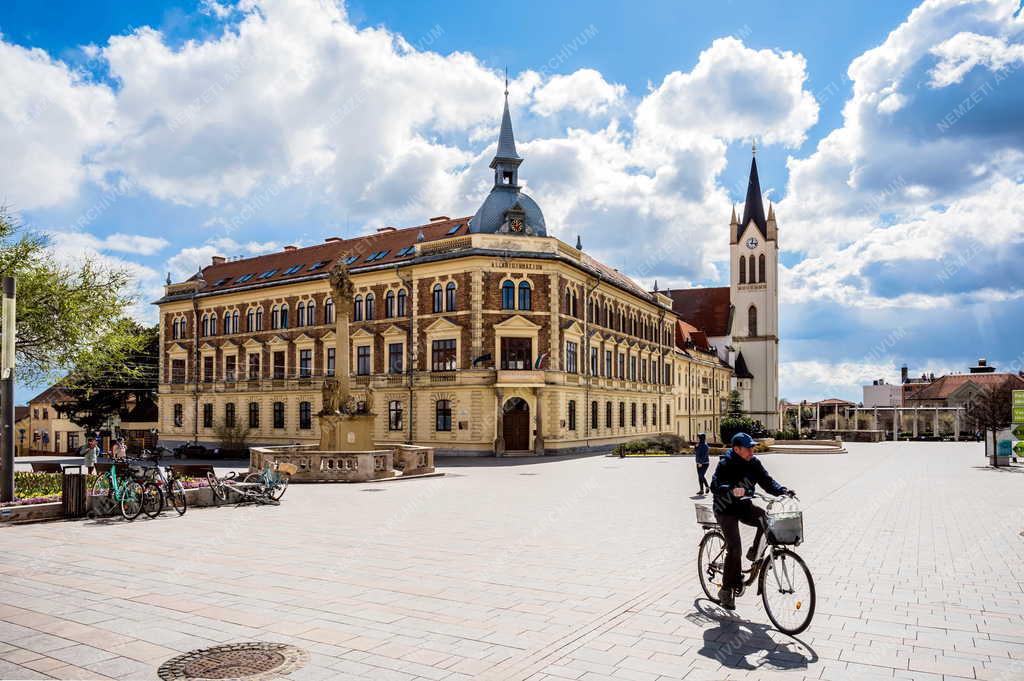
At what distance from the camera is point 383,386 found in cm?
4484

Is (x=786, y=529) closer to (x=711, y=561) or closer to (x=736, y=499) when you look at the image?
(x=736, y=499)

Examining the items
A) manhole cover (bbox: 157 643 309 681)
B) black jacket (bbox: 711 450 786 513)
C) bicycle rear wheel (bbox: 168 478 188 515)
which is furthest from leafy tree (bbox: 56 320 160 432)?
black jacket (bbox: 711 450 786 513)

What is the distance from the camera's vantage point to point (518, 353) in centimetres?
4219

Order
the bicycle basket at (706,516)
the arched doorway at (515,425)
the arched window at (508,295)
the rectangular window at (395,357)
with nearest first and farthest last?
1. the bicycle basket at (706,516)
2. the arched doorway at (515,425)
3. the arched window at (508,295)
4. the rectangular window at (395,357)

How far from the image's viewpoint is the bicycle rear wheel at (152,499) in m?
15.5

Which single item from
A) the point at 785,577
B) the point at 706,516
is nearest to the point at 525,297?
the point at 706,516

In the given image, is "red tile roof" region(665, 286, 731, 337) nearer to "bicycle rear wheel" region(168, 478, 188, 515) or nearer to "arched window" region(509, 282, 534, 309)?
"arched window" region(509, 282, 534, 309)

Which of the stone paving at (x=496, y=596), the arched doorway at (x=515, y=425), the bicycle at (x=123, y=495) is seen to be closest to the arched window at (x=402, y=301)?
the arched doorway at (x=515, y=425)

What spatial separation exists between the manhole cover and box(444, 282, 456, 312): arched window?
36421 millimetres

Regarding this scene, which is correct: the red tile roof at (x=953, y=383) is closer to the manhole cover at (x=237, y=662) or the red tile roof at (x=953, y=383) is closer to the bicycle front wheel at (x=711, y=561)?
the bicycle front wheel at (x=711, y=561)

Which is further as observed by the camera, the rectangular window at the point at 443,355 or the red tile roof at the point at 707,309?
the red tile roof at the point at 707,309

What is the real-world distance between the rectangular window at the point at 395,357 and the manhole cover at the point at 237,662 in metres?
38.1

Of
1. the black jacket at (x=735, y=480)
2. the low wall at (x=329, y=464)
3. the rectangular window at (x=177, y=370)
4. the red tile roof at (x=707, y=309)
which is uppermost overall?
the red tile roof at (x=707, y=309)

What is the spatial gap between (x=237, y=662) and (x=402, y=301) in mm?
39705
